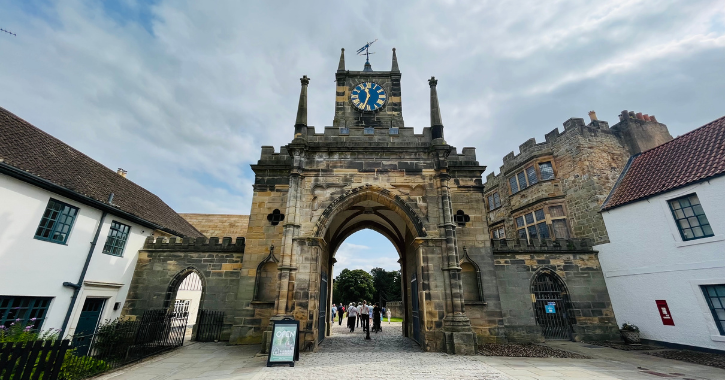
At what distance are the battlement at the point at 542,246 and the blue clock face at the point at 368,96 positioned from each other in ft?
29.7

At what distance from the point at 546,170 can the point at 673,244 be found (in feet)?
24.9

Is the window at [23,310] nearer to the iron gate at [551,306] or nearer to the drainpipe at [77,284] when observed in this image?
the drainpipe at [77,284]

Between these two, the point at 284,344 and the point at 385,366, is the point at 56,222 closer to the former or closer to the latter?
the point at 284,344

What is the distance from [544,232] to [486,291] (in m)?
7.58

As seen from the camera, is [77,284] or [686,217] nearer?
[686,217]

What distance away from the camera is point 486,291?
1182cm

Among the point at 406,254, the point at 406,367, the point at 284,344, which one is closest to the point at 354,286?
the point at 406,254

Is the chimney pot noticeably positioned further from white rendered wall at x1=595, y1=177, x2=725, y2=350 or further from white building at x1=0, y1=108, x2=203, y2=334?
white building at x1=0, y1=108, x2=203, y2=334

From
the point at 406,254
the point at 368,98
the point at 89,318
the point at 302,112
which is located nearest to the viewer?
the point at 89,318

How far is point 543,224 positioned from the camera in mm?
16844

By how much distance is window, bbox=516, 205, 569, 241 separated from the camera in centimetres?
1620

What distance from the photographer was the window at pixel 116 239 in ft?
41.1

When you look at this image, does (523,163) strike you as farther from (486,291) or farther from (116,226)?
(116,226)

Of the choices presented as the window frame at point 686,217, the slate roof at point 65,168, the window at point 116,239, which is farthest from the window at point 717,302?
→ the window at point 116,239
